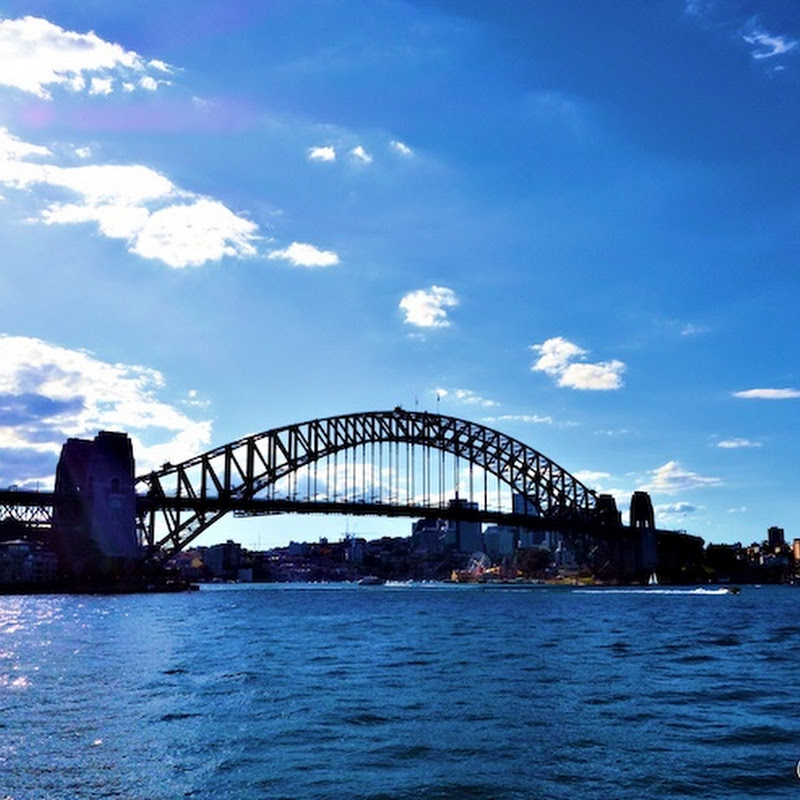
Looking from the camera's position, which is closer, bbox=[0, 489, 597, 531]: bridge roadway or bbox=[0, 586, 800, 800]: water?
bbox=[0, 586, 800, 800]: water

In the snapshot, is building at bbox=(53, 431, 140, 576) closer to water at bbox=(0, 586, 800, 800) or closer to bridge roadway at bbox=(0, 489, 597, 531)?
bridge roadway at bbox=(0, 489, 597, 531)

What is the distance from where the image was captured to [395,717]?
70.5 ft

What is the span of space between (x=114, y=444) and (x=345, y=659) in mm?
74684

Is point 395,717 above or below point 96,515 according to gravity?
below

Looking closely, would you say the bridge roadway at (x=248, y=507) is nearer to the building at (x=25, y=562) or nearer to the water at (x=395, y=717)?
the building at (x=25, y=562)

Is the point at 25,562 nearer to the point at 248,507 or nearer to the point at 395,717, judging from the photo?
the point at 248,507

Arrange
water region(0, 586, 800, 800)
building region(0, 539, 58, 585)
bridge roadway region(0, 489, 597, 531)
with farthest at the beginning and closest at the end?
building region(0, 539, 58, 585)
bridge roadway region(0, 489, 597, 531)
water region(0, 586, 800, 800)

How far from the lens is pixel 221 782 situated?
623 inches

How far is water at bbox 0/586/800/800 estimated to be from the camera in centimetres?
1581

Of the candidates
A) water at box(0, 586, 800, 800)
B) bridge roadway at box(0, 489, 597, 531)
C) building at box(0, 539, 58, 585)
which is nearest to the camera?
water at box(0, 586, 800, 800)

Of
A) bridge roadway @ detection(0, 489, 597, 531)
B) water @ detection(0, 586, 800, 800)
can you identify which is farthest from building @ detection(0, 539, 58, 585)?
water @ detection(0, 586, 800, 800)

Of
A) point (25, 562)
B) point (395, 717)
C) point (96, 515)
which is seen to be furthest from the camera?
point (25, 562)

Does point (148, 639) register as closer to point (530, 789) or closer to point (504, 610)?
point (530, 789)

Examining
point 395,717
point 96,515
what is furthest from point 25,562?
point 395,717
